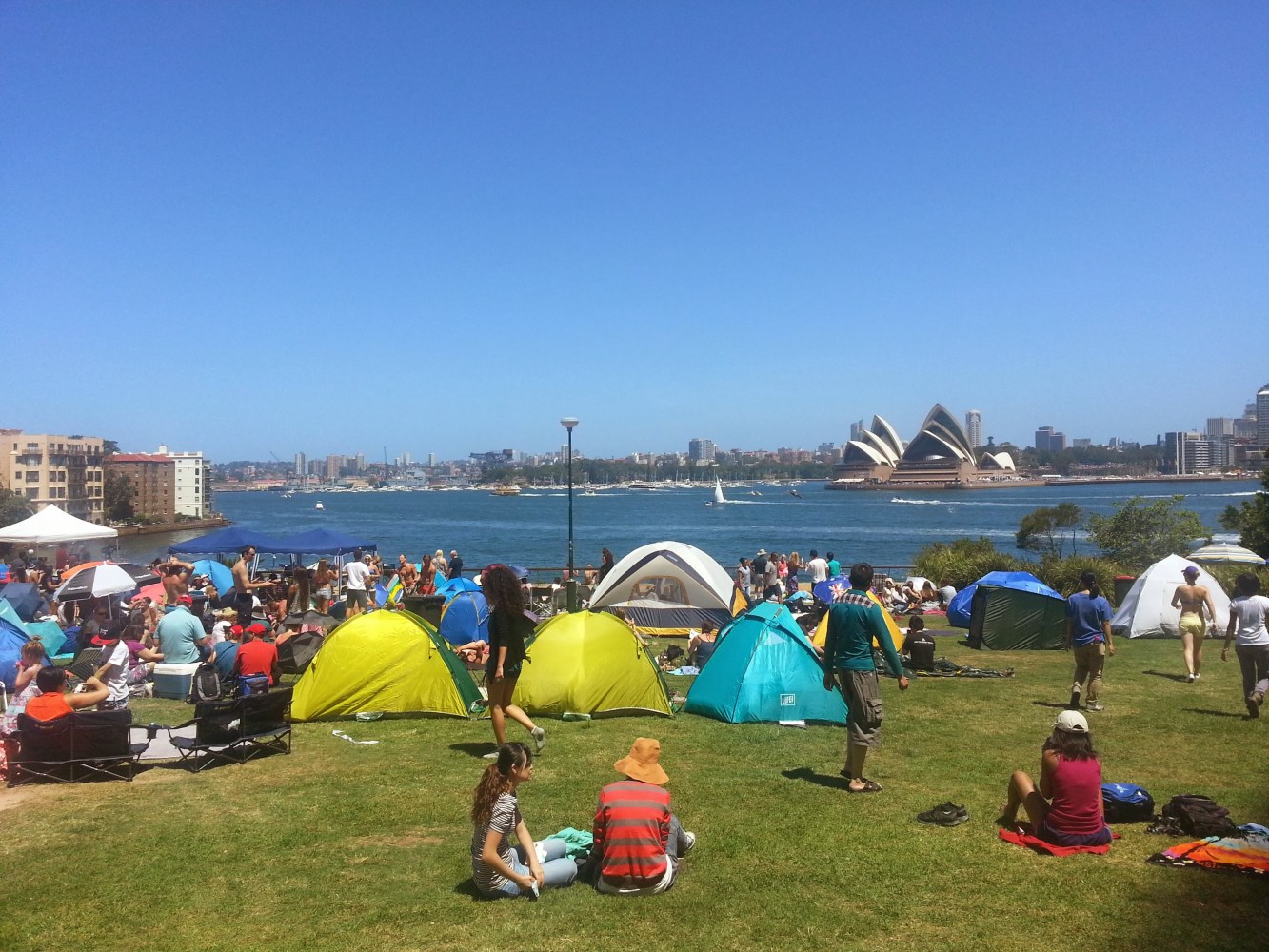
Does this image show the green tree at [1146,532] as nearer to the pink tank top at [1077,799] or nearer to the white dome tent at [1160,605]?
the white dome tent at [1160,605]

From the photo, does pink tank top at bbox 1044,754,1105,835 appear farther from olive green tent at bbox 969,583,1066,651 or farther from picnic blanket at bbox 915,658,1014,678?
olive green tent at bbox 969,583,1066,651

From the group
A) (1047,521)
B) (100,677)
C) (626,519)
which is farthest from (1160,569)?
(626,519)

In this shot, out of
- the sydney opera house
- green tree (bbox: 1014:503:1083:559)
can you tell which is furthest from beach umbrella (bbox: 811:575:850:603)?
the sydney opera house

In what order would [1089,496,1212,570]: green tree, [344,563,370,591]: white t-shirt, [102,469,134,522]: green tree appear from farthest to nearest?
1. [102,469,134,522]: green tree
2. [1089,496,1212,570]: green tree
3. [344,563,370,591]: white t-shirt

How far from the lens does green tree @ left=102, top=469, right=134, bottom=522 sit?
123438 millimetres

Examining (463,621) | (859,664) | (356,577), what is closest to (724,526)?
(356,577)

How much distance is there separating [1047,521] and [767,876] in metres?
50.0

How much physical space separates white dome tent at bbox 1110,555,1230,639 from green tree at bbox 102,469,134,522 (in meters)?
129

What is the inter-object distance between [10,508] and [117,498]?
58.5m

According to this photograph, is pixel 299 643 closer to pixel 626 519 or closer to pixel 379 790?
pixel 379 790

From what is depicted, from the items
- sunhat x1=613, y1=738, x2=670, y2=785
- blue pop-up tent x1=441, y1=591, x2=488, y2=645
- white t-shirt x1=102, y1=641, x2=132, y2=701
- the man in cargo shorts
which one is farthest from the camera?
blue pop-up tent x1=441, y1=591, x2=488, y2=645

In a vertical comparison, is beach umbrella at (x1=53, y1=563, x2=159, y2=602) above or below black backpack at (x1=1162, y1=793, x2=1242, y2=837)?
above

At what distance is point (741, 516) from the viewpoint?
111062mm

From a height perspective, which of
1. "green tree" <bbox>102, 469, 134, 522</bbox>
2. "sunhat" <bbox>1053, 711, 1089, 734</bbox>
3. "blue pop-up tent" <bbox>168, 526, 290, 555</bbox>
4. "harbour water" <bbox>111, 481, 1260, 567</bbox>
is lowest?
"harbour water" <bbox>111, 481, 1260, 567</bbox>
